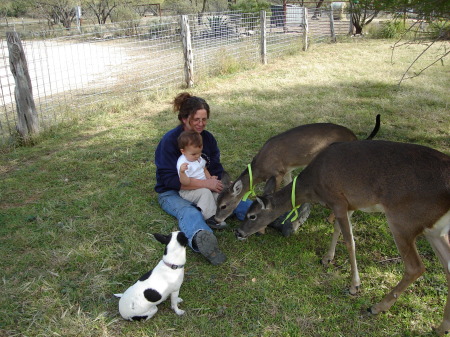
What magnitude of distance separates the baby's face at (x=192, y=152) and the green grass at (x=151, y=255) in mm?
834

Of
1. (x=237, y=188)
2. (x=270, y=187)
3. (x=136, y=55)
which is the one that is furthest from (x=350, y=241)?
(x=136, y=55)

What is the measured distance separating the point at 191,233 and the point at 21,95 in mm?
5029

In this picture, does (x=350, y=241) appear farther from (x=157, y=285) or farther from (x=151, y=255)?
(x=151, y=255)

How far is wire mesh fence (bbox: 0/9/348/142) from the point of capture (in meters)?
9.35

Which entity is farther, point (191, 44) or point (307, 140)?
point (191, 44)

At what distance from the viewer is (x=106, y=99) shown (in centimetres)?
1010

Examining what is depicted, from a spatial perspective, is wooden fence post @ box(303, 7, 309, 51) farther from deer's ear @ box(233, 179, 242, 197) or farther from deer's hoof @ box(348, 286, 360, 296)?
deer's hoof @ box(348, 286, 360, 296)

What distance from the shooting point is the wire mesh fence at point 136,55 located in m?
9.35

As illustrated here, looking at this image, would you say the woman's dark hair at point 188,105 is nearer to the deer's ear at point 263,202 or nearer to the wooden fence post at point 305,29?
the deer's ear at point 263,202

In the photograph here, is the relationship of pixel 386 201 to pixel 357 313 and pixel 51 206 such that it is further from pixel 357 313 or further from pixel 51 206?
pixel 51 206

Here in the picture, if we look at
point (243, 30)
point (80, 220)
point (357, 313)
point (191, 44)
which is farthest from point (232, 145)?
point (243, 30)

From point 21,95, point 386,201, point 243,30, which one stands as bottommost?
point 386,201

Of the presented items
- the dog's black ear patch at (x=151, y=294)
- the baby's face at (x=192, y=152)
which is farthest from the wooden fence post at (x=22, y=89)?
the dog's black ear patch at (x=151, y=294)

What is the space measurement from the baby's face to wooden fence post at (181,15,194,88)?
704 cm
